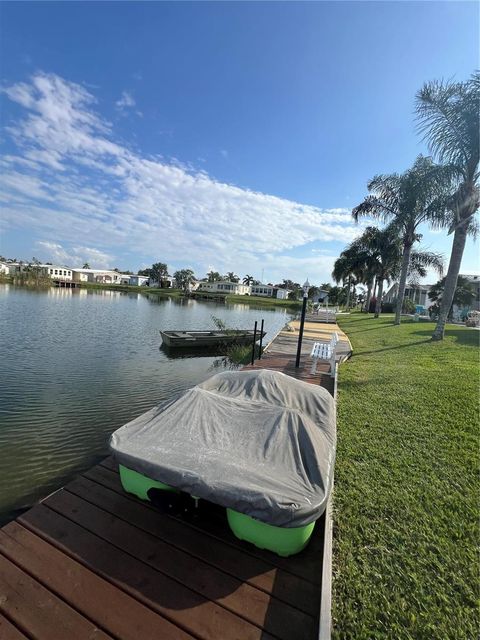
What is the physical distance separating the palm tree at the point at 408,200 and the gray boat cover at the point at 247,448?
Answer: 14.2m

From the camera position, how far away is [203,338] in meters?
18.0

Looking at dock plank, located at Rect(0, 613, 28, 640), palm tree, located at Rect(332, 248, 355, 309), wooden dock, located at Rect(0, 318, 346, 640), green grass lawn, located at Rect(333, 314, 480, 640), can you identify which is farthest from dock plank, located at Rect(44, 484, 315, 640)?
palm tree, located at Rect(332, 248, 355, 309)

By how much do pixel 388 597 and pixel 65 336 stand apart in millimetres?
18436

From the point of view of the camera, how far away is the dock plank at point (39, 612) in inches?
97.7

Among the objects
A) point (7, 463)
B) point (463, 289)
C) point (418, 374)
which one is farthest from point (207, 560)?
point (463, 289)

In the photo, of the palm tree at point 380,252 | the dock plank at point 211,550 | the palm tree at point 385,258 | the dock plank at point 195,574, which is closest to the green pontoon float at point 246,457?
the dock plank at point 211,550

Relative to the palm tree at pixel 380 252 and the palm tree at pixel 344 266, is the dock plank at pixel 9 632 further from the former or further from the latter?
the palm tree at pixel 344 266

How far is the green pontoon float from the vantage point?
288cm

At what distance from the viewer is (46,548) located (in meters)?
3.29

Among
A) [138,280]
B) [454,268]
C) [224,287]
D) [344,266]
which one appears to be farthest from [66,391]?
[138,280]

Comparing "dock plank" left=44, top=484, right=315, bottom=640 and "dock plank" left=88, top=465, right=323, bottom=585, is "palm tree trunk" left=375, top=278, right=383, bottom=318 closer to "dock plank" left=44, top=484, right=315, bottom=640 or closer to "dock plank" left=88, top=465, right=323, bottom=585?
"dock plank" left=88, top=465, right=323, bottom=585

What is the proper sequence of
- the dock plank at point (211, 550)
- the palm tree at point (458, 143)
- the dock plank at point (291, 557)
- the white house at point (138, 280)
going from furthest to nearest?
the white house at point (138, 280)
the palm tree at point (458, 143)
the dock plank at point (291, 557)
the dock plank at point (211, 550)

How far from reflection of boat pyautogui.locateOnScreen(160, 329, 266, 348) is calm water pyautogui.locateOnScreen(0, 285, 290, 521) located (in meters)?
1.01

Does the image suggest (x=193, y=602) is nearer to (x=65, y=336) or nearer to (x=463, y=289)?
(x=65, y=336)
